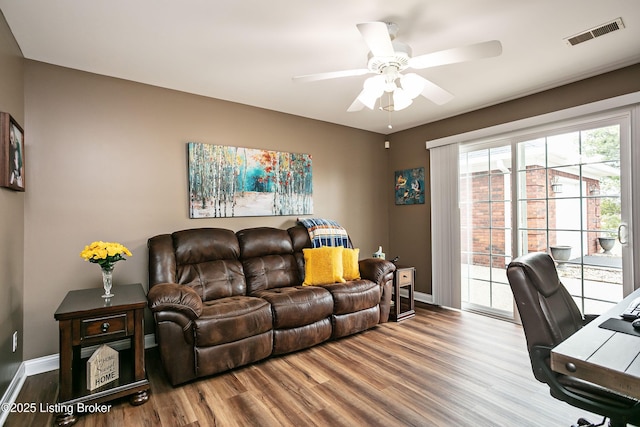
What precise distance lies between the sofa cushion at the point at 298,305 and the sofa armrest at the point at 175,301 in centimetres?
66

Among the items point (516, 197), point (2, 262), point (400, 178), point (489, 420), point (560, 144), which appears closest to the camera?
point (489, 420)

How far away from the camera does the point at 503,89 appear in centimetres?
338

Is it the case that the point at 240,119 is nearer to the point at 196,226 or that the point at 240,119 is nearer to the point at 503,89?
the point at 196,226

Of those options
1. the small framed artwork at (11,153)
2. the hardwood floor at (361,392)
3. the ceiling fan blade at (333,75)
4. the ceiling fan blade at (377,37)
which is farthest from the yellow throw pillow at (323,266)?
the small framed artwork at (11,153)

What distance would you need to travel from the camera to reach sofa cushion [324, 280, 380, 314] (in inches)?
124

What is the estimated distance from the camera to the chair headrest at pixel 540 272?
1587 millimetres

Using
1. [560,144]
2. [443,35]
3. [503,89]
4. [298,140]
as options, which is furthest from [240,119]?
[560,144]

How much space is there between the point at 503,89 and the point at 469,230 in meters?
1.71

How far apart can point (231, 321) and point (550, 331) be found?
2.07 metres

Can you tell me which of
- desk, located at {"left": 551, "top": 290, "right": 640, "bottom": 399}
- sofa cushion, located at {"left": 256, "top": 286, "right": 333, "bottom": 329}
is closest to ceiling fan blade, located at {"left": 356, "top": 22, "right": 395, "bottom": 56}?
desk, located at {"left": 551, "top": 290, "right": 640, "bottom": 399}

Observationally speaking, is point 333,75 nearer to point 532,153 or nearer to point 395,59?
point 395,59

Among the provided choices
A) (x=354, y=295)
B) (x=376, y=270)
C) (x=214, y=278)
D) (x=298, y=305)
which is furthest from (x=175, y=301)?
(x=376, y=270)

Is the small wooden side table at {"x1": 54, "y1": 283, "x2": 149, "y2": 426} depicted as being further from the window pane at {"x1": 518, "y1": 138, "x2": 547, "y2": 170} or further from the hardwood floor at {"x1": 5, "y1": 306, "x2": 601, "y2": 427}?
the window pane at {"x1": 518, "y1": 138, "x2": 547, "y2": 170}

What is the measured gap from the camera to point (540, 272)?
1646mm
